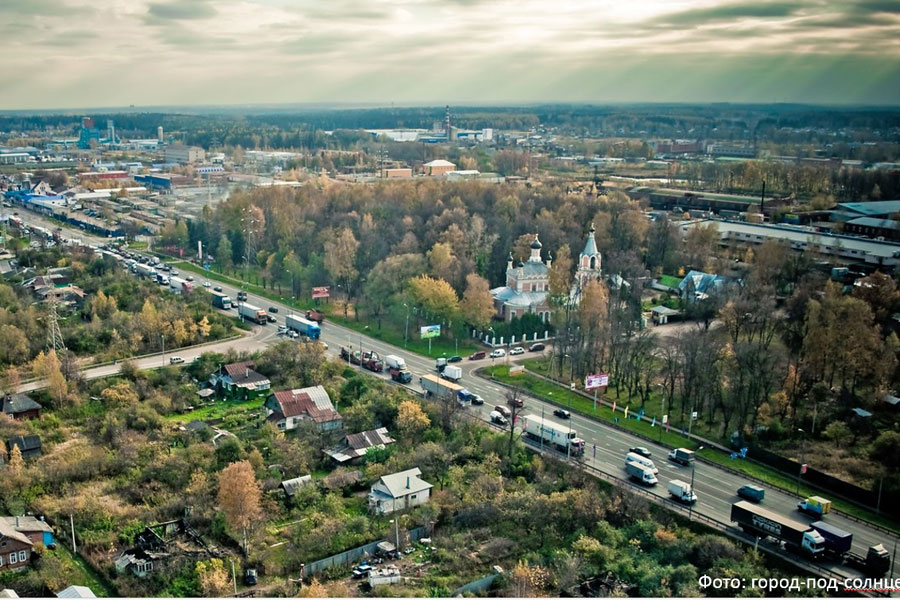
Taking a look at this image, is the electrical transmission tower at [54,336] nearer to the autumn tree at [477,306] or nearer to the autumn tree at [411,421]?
the autumn tree at [411,421]

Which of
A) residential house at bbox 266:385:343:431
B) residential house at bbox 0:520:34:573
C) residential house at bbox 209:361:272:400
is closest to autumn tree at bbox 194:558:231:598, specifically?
residential house at bbox 0:520:34:573

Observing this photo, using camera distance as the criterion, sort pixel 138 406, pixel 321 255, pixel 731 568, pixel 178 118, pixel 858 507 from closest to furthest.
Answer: pixel 731 568, pixel 858 507, pixel 138 406, pixel 321 255, pixel 178 118

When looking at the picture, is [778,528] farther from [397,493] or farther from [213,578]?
[213,578]

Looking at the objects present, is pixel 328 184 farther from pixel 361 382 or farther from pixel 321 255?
pixel 361 382

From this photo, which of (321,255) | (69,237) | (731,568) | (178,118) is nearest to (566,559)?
(731,568)

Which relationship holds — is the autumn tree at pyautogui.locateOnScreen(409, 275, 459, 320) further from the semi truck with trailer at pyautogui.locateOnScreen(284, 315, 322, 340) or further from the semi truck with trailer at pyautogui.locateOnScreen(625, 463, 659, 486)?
the semi truck with trailer at pyautogui.locateOnScreen(625, 463, 659, 486)

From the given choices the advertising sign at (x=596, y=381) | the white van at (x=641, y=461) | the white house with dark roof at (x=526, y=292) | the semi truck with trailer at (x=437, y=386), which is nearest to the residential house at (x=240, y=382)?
the semi truck with trailer at (x=437, y=386)
